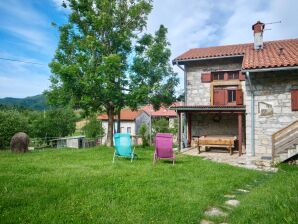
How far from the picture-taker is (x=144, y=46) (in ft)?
57.5

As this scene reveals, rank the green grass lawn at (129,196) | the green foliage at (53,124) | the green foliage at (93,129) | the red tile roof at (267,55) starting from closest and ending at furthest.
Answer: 1. the green grass lawn at (129,196)
2. the red tile roof at (267,55)
3. the green foliage at (53,124)
4. the green foliage at (93,129)

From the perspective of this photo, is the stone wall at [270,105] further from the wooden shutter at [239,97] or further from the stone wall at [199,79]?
the stone wall at [199,79]

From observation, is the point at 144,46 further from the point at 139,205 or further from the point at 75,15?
the point at 139,205

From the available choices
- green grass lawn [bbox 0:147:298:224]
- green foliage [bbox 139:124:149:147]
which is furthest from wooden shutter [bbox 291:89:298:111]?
green foliage [bbox 139:124:149:147]

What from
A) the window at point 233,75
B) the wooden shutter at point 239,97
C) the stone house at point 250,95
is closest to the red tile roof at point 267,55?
the stone house at point 250,95

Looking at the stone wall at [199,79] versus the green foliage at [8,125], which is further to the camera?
the green foliage at [8,125]

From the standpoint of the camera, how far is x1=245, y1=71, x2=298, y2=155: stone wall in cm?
1227

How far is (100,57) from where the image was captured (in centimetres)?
1617

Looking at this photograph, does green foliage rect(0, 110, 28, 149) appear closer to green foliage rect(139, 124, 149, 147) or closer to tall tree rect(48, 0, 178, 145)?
tall tree rect(48, 0, 178, 145)

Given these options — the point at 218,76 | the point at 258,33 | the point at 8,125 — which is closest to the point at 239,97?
the point at 218,76

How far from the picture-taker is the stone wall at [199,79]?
648 inches

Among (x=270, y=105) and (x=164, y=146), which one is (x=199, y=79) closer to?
(x=270, y=105)

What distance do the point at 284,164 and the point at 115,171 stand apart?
6590 millimetres

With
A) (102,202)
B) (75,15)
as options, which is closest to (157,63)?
(75,15)
